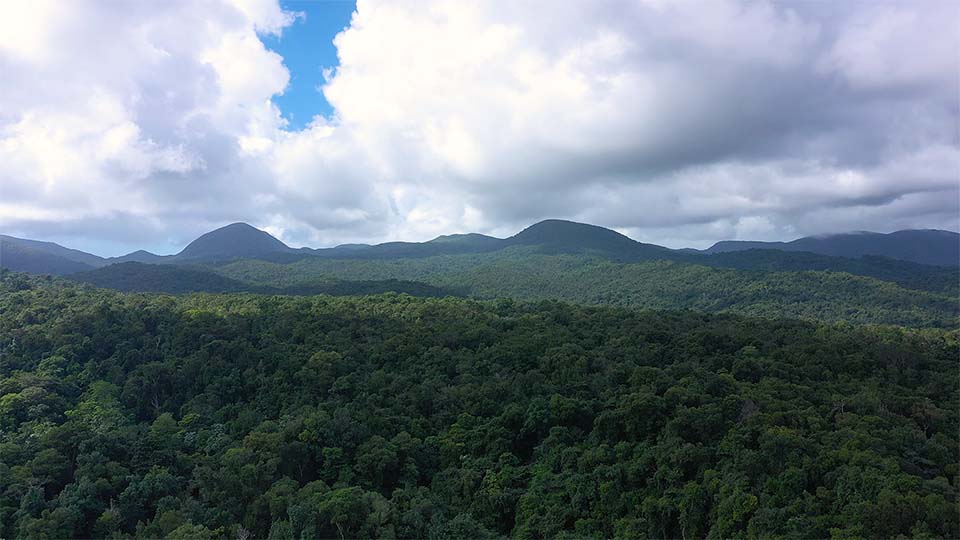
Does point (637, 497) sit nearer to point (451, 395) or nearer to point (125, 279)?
point (451, 395)

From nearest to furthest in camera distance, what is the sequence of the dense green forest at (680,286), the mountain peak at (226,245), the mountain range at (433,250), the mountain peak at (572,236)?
the dense green forest at (680,286) → the mountain range at (433,250) → the mountain peak at (572,236) → the mountain peak at (226,245)

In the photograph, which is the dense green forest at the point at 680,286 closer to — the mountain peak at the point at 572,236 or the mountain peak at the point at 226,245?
the mountain peak at the point at 572,236

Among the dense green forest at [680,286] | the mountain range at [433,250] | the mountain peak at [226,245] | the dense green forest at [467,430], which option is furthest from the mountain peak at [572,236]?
the dense green forest at [467,430]

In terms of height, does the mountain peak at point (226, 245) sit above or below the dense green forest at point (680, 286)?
above

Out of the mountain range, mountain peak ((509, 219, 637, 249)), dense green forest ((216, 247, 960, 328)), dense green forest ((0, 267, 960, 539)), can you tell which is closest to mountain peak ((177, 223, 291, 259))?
the mountain range

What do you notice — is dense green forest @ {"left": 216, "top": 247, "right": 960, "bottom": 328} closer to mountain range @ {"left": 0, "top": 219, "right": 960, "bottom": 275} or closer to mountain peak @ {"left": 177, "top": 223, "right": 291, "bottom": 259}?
mountain range @ {"left": 0, "top": 219, "right": 960, "bottom": 275}

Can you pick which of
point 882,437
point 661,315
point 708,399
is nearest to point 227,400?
point 708,399

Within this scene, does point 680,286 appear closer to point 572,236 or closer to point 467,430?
point 467,430
